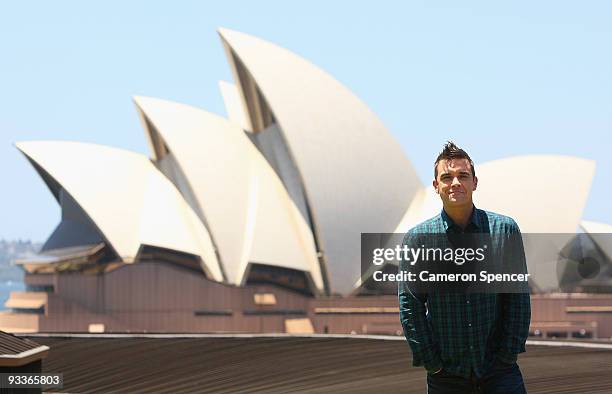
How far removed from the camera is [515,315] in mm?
3730

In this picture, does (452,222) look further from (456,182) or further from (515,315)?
(515,315)

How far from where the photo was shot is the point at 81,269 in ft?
133

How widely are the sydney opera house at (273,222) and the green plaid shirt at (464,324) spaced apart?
3414cm

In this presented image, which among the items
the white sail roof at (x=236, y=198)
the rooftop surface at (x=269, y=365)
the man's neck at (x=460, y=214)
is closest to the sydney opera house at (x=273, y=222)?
the white sail roof at (x=236, y=198)

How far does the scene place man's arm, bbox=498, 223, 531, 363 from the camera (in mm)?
3688

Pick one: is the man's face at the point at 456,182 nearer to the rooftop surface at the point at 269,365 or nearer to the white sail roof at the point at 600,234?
the rooftop surface at the point at 269,365

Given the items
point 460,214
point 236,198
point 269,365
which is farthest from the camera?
point 236,198

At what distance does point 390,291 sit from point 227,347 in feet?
91.6

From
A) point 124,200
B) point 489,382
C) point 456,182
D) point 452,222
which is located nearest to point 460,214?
point 452,222

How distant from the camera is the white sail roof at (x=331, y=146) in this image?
3831 centimetres

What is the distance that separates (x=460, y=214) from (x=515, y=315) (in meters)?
0.46

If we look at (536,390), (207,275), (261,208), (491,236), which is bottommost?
(536,390)

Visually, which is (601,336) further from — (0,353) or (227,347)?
(0,353)

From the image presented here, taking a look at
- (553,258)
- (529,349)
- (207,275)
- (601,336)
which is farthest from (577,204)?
(529,349)
